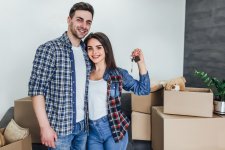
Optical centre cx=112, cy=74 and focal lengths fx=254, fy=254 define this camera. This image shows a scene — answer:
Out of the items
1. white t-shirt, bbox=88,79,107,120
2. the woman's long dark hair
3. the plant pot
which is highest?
the woman's long dark hair

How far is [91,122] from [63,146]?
8.3 inches

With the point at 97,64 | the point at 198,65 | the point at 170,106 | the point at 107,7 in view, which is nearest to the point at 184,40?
the point at 198,65

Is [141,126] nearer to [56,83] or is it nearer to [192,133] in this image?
[192,133]

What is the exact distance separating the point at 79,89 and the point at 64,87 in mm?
103

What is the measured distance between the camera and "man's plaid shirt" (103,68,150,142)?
1.50 m

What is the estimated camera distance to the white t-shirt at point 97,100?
1.51m

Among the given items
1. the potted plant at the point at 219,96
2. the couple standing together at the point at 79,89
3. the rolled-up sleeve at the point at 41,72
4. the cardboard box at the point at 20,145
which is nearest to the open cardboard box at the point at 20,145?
the cardboard box at the point at 20,145

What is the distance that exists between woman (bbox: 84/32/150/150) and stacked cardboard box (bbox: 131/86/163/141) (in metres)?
0.56

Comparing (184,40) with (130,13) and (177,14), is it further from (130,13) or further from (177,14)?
(130,13)

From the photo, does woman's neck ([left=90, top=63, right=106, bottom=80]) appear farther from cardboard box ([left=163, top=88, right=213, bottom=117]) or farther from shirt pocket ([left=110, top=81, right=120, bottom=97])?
cardboard box ([left=163, top=88, right=213, bottom=117])

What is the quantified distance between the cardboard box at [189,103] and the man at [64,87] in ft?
Result: 2.25

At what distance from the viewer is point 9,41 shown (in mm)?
2445

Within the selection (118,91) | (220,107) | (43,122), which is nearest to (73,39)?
(118,91)

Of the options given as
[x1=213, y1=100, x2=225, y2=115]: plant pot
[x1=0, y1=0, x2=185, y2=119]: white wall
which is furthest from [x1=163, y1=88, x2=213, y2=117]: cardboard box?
[x1=0, y1=0, x2=185, y2=119]: white wall
